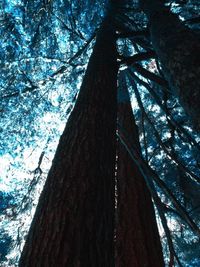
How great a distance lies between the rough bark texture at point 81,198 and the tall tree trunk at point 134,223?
76.9 inches

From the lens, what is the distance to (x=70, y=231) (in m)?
1.68

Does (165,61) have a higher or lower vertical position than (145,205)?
higher

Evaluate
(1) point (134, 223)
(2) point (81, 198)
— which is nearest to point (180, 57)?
(2) point (81, 198)

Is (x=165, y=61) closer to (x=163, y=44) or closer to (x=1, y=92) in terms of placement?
(x=163, y=44)

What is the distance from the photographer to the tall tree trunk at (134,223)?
3768 mm

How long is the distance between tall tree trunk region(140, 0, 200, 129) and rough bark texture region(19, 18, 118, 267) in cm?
68

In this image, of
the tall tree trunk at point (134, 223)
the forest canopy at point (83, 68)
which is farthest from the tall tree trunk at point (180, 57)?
the tall tree trunk at point (134, 223)

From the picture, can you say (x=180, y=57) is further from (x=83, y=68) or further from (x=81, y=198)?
(x=83, y=68)

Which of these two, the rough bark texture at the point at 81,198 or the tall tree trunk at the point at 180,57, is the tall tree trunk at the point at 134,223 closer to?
the rough bark texture at the point at 81,198

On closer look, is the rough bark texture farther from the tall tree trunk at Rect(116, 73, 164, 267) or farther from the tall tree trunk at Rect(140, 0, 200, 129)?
the tall tree trunk at Rect(116, 73, 164, 267)

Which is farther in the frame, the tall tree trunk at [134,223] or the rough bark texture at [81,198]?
the tall tree trunk at [134,223]

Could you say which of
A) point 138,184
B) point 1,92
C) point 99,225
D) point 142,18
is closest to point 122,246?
point 138,184

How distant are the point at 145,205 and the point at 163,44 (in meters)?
2.58

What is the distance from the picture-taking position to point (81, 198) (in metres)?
1.88
